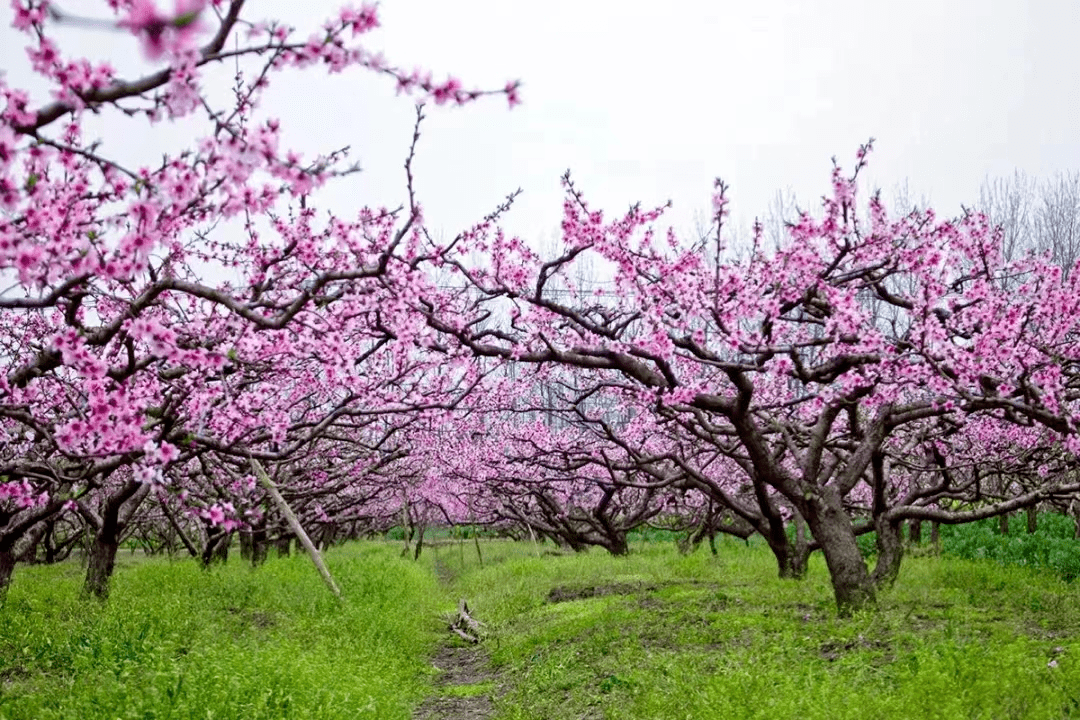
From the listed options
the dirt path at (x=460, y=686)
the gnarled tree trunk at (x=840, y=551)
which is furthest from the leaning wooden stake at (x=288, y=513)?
the gnarled tree trunk at (x=840, y=551)

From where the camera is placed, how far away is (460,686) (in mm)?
9969

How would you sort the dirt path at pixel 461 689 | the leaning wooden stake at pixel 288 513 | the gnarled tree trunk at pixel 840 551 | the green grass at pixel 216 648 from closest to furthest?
the green grass at pixel 216 648, the dirt path at pixel 461 689, the gnarled tree trunk at pixel 840 551, the leaning wooden stake at pixel 288 513

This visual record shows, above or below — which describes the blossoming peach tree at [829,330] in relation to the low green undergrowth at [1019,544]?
above

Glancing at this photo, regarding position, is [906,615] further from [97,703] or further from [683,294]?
[97,703]

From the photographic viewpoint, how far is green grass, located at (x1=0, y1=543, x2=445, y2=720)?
624 cm

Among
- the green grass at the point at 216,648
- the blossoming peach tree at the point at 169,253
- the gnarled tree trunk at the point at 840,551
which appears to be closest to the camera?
the blossoming peach tree at the point at 169,253

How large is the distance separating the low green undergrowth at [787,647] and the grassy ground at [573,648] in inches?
1.2

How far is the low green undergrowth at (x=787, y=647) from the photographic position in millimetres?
6121

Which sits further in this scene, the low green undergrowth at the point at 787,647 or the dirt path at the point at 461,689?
the dirt path at the point at 461,689

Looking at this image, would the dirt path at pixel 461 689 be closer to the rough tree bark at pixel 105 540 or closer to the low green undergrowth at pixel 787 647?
the low green undergrowth at pixel 787 647

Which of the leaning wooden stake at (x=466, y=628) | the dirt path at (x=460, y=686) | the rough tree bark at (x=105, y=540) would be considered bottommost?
the dirt path at (x=460, y=686)

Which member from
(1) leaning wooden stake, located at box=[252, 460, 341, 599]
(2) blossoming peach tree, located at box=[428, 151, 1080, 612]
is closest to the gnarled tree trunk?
(2) blossoming peach tree, located at box=[428, 151, 1080, 612]

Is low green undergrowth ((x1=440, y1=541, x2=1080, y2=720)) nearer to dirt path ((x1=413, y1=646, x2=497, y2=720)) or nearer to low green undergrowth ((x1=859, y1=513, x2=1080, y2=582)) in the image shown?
dirt path ((x1=413, y1=646, x2=497, y2=720))

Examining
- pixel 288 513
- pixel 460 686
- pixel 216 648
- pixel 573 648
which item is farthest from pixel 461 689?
pixel 288 513
